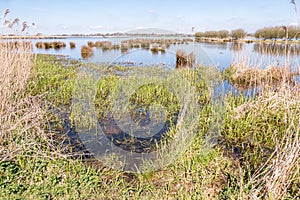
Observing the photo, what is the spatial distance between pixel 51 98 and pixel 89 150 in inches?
127

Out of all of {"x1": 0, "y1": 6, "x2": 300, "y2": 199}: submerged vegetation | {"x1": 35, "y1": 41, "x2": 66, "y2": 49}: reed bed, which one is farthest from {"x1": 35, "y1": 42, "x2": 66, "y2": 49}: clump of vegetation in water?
{"x1": 0, "y1": 6, "x2": 300, "y2": 199}: submerged vegetation

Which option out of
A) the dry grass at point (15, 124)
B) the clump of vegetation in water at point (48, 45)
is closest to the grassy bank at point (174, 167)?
the dry grass at point (15, 124)

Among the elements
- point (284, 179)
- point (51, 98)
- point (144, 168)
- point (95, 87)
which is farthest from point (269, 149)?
point (51, 98)

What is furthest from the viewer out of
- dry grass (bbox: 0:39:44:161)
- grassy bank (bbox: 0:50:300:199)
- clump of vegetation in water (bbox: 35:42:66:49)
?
clump of vegetation in water (bbox: 35:42:66:49)

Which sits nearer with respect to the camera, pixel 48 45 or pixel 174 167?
pixel 174 167

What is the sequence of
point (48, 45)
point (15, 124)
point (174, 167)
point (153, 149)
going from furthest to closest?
1. point (48, 45)
2. point (153, 149)
3. point (174, 167)
4. point (15, 124)

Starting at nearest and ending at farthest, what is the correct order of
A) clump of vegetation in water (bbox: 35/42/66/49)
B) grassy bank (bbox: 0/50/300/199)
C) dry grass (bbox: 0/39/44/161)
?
grassy bank (bbox: 0/50/300/199)
dry grass (bbox: 0/39/44/161)
clump of vegetation in water (bbox: 35/42/66/49)

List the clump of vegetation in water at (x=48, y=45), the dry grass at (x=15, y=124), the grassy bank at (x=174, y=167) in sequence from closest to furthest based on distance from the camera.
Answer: the grassy bank at (x=174, y=167)
the dry grass at (x=15, y=124)
the clump of vegetation in water at (x=48, y=45)

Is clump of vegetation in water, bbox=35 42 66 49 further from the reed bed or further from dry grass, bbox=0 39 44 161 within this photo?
dry grass, bbox=0 39 44 161

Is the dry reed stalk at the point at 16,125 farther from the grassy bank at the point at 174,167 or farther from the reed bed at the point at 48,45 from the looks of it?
the reed bed at the point at 48,45

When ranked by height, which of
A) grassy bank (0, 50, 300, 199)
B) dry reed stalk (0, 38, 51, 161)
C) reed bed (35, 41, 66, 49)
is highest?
reed bed (35, 41, 66, 49)

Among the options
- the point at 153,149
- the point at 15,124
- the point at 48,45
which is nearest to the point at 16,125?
the point at 15,124

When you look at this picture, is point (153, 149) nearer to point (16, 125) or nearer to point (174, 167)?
point (174, 167)

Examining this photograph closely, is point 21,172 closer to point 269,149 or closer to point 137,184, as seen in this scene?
point 137,184
